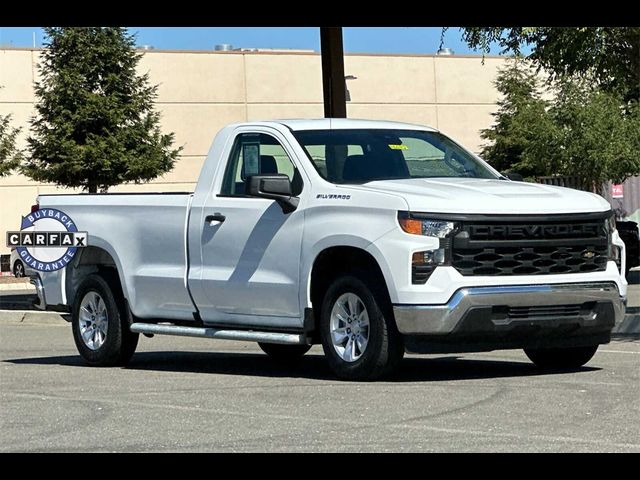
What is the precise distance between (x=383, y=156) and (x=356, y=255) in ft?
3.85

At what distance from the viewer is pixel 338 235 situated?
11266 millimetres

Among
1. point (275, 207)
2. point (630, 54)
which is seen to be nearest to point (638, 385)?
point (275, 207)

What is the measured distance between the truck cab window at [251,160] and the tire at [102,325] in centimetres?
168

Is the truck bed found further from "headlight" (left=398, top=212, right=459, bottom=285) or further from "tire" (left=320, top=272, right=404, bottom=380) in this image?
"headlight" (left=398, top=212, right=459, bottom=285)

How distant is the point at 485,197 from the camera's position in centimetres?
1105

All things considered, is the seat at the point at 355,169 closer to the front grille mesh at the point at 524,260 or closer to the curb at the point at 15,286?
the front grille mesh at the point at 524,260

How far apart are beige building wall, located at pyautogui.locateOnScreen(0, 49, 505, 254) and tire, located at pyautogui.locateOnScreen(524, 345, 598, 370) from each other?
4535cm

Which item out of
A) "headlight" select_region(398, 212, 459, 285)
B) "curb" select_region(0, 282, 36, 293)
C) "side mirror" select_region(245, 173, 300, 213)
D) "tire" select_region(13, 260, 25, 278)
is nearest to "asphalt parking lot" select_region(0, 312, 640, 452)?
"headlight" select_region(398, 212, 459, 285)

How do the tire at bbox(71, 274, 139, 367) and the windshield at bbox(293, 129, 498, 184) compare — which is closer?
the windshield at bbox(293, 129, 498, 184)

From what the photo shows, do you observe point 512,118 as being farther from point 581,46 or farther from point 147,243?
point 147,243

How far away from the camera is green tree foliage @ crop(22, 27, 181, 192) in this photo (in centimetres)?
4706

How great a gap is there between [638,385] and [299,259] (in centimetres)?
281
